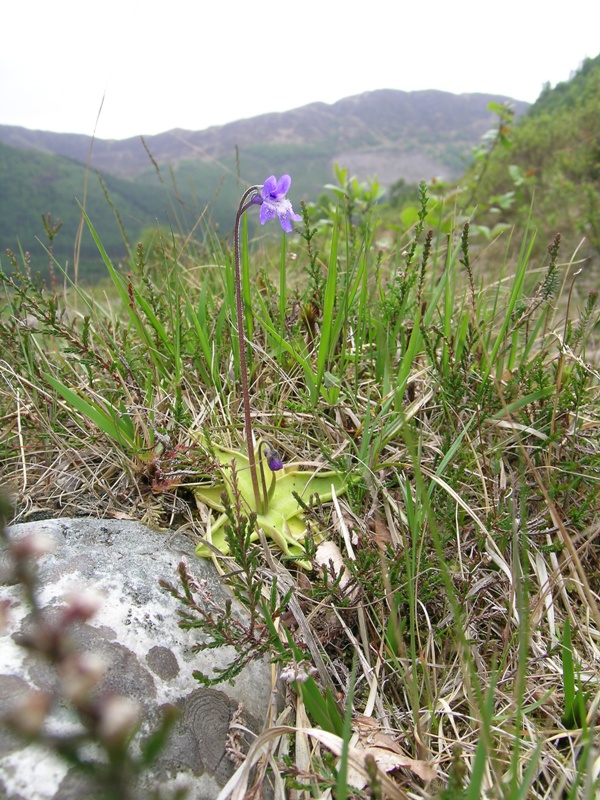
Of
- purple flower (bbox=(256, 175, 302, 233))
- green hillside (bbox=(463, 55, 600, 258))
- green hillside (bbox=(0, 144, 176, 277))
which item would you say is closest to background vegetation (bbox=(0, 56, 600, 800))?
purple flower (bbox=(256, 175, 302, 233))

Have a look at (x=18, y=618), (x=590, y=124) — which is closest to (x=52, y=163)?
(x=590, y=124)

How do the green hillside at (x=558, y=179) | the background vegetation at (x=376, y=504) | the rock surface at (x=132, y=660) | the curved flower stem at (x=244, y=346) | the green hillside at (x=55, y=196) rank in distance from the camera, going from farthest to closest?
the green hillside at (x=55, y=196) → the green hillside at (x=558, y=179) → the curved flower stem at (x=244, y=346) → the background vegetation at (x=376, y=504) → the rock surface at (x=132, y=660)

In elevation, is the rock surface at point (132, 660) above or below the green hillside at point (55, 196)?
above

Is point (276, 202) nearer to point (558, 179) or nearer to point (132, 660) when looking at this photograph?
point (132, 660)

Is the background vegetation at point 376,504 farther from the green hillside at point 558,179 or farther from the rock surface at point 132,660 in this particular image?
the green hillside at point 558,179

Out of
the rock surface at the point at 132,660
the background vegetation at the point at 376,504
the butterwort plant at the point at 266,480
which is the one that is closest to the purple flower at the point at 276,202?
the butterwort plant at the point at 266,480

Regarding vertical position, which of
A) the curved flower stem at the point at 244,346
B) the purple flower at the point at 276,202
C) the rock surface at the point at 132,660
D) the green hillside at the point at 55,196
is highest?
the purple flower at the point at 276,202

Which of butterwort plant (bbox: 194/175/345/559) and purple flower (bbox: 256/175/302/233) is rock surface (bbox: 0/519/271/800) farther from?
purple flower (bbox: 256/175/302/233)

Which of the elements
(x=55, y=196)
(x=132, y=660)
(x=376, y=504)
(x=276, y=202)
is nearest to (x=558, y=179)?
(x=276, y=202)
